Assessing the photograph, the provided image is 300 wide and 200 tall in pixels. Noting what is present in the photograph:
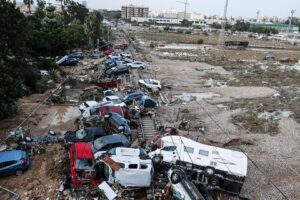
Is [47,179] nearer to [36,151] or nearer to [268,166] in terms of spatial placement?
[36,151]

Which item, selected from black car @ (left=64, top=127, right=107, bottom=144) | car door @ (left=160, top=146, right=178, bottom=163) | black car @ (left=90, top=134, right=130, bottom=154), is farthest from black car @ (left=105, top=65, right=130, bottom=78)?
car door @ (left=160, top=146, right=178, bottom=163)

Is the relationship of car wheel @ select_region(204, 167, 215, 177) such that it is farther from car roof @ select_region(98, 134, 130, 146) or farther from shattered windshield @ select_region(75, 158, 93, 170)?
shattered windshield @ select_region(75, 158, 93, 170)

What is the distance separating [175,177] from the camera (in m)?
14.3

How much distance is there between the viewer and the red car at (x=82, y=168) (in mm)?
14695

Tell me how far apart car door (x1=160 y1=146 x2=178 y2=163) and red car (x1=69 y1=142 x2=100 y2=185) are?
372 centimetres

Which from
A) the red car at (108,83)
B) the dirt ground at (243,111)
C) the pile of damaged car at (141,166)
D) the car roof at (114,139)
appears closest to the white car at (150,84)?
the dirt ground at (243,111)

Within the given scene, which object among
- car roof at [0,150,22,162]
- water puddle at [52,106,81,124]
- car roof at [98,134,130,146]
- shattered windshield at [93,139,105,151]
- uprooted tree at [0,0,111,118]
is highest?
uprooted tree at [0,0,111,118]

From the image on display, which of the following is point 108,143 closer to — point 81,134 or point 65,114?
point 81,134

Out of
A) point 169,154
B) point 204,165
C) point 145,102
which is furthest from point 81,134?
point 145,102

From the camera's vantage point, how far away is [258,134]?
2314 centimetres

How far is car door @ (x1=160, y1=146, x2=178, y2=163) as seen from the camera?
51.8ft

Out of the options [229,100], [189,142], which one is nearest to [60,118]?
[189,142]

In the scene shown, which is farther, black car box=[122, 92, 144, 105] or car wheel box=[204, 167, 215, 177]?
black car box=[122, 92, 144, 105]

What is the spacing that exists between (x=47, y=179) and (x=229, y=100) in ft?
73.6
